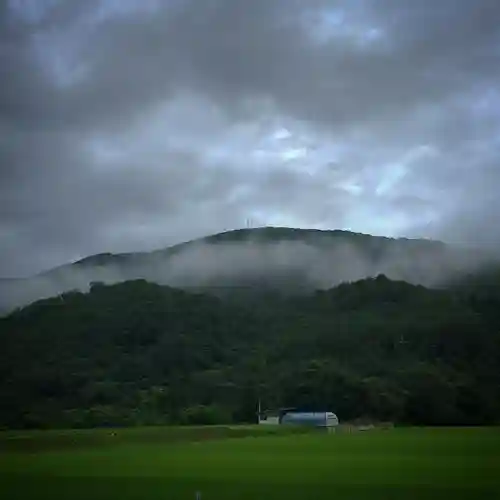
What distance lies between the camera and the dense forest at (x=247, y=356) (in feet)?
96.6

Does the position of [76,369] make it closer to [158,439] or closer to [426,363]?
[158,439]

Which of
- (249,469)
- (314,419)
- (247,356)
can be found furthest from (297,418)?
(249,469)

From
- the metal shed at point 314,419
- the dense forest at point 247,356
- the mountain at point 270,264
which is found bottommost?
the metal shed at point 314,419

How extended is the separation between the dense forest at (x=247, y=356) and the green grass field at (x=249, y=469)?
6.95 m

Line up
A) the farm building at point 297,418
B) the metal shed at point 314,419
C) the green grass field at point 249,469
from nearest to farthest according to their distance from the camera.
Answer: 1. the green grass field at point 249,469
2. the metal shed at point 314,419
3. the farm building at point 297,418

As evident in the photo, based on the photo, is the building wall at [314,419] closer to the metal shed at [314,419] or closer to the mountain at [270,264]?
the metal shed at [314,419]

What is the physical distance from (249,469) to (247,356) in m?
27.6

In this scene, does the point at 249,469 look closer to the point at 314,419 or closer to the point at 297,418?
the point at 314,419

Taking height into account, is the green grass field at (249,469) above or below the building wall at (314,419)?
above

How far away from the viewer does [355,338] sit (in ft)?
134

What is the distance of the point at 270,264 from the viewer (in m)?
51.1

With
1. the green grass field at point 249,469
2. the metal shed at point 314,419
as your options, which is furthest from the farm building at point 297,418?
the green grass field at point 249,469

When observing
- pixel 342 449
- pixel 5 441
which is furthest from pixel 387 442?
pixel 5 441

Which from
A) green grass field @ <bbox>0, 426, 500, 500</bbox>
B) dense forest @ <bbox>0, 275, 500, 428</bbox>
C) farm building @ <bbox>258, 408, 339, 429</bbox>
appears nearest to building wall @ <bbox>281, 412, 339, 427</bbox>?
farm building @ <bbox>258, 408, 339, 429</bbox>
